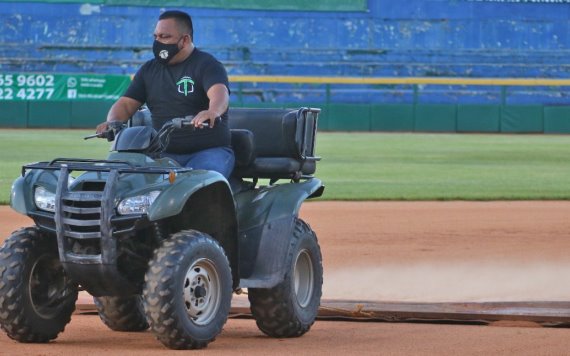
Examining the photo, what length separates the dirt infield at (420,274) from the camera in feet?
19.0

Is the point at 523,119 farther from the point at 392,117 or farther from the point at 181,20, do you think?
the point at 181,20

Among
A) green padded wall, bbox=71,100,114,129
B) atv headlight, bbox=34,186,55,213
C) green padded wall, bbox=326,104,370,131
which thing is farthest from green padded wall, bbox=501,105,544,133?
atv headlight, bbox=34,186,55,213

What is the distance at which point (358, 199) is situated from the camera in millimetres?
16500

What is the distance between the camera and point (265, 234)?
20.0ft

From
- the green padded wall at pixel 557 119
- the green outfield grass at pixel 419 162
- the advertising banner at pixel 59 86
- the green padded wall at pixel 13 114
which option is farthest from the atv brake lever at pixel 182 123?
the green padded wall at pixel 557 119

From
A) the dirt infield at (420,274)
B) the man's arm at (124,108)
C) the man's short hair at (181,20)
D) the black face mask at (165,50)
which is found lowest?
the dirt infield at (420,274)

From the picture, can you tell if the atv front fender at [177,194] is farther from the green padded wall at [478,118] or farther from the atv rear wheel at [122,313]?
the green padded wall at [478,118]

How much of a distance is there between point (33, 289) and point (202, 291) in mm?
829

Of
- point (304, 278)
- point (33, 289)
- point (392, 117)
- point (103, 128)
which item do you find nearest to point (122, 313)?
point (33, 289)

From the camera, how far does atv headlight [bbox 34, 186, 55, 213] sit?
5.43 metres

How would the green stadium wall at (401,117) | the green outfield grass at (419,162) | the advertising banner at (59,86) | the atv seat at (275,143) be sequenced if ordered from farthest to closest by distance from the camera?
the advertising banner at (59,86)
the green stadium wall at (401,117)
the green outfield grass at (419,162)
the atv seat at (275,143)

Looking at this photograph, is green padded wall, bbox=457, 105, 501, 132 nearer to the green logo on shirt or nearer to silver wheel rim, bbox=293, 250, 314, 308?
silver wheel rim, bbox=293, 250, 314, 308

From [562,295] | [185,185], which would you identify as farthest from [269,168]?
[562,295]

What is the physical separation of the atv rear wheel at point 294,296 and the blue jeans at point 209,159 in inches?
20.8
